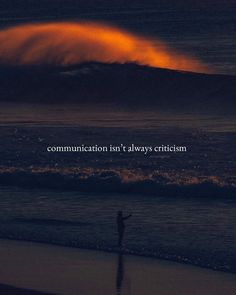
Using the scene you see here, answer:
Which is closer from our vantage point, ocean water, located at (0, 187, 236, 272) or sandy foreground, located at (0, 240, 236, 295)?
sandy foreground, located at (0, 240, 236, 295)

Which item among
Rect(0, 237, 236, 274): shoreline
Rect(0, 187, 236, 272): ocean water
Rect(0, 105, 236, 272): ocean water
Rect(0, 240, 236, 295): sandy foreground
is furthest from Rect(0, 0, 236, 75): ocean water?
Rect(0, 240, 236, 295): sandy foreground

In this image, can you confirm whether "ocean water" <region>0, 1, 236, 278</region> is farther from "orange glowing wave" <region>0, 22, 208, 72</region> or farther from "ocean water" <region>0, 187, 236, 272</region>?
"orange glowing wave" <region>0, 22, 208, 72</region>

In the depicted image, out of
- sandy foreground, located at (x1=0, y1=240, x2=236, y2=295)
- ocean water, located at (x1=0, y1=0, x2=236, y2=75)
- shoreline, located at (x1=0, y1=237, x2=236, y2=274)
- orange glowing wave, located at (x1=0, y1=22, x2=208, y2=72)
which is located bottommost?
sandy foreground, located at (x1=0, y1=240, x2=236, y2=295)

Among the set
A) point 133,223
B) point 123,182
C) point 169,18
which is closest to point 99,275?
point 133,223

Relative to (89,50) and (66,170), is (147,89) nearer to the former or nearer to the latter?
(89,50)

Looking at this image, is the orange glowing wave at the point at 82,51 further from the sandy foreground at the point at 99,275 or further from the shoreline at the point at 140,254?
the sandy foreground at the point at 99,275

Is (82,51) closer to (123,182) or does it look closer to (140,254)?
(123,182)

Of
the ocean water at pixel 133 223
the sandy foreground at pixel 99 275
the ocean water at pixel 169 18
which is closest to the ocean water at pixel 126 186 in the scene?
the ocean water at pixel 133 223

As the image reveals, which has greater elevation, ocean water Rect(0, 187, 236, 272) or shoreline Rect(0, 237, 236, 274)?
ocean water Rect(0, 187, 236, 272)
